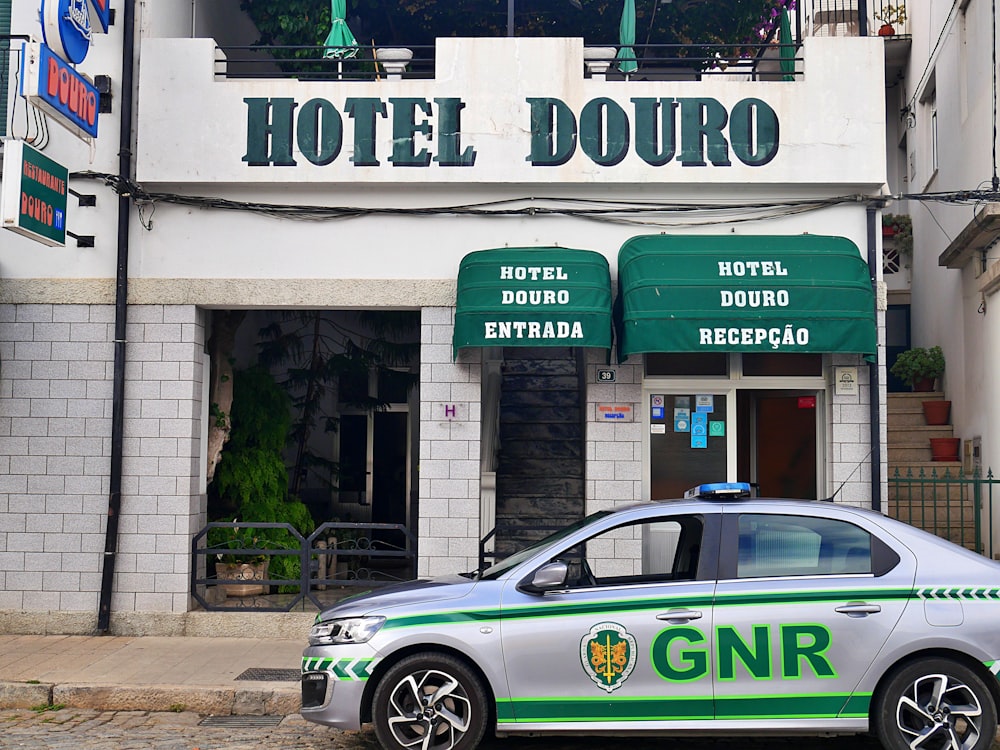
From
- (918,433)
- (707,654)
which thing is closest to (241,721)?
(707,654)

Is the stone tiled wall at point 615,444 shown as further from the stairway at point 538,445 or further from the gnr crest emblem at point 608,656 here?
the gnr crest emblem at point 608,656

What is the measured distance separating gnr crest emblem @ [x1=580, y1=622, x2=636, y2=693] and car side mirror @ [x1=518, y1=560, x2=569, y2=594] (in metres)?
0.37

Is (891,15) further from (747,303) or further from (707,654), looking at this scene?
(707,654)

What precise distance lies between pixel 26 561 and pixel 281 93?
5.43 m

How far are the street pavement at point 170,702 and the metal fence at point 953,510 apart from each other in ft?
19.6

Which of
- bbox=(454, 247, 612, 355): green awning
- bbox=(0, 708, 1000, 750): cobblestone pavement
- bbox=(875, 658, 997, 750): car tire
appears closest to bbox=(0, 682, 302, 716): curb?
A: bbox=(0, 708, 1000, 750): cobblestone pavement

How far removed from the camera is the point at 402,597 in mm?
7207

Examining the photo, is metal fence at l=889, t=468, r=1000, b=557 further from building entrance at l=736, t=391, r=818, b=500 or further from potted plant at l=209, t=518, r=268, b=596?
potted plant at l=209, t=518, r=268, b=596

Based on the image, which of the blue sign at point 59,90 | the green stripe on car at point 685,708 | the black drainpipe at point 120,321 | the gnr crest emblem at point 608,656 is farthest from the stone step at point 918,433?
the blue sign at point 59,90

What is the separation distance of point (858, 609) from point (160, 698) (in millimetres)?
5349

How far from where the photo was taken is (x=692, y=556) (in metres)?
7.30

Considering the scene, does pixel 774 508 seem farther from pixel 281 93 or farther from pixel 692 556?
pixel 281 93

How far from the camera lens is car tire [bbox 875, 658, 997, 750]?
6797 mm

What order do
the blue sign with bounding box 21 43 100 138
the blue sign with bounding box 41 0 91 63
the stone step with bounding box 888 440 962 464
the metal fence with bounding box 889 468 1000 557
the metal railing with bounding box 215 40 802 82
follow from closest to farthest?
the blue sign with bounding box 21 43 100 138 → the blue sign with bounding box 41 0 91 63 → the metal railing with bounding box 215 40 802 82 → the metal fence with bounding box 889 468 1000 557 → the stone step with bounding box 888 440 962 464
